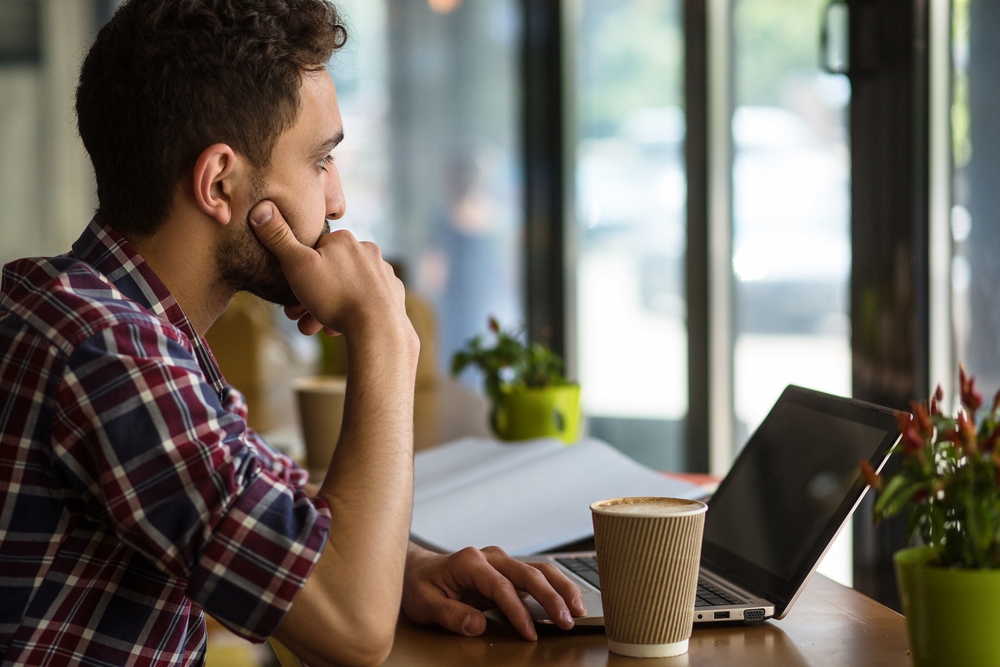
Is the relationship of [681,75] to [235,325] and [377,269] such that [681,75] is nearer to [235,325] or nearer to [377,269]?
[235,325]

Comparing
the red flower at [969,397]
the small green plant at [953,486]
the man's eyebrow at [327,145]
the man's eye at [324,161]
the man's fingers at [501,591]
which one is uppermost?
the man's eyebrow at [327,145]

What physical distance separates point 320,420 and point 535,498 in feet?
1.98

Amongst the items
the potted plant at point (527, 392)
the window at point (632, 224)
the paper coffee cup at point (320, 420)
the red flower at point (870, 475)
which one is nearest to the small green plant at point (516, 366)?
the potted plant at point (527, 392)

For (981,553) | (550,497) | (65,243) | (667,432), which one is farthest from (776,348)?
(65,243)

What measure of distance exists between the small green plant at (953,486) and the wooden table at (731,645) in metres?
0.16

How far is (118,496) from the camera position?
2.48ft

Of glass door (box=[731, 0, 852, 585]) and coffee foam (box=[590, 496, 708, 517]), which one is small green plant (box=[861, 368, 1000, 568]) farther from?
glass door (box=[731, 0, 852, 585])

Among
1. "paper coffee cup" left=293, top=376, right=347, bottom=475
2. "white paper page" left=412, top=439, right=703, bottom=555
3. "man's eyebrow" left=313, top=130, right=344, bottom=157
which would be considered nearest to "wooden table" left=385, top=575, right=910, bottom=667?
"white paper page" left=412, top=439, right=703, bottom=555

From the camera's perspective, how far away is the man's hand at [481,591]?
2.78ft

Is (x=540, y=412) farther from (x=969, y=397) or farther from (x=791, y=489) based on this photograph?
(x=969, y=397)

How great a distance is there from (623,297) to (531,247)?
0.41 meters

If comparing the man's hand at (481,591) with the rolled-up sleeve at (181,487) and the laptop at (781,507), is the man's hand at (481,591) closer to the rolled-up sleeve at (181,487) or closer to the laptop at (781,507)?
the laptop at (781,507)

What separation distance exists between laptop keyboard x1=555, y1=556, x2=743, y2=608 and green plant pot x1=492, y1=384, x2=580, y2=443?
58 centimetres

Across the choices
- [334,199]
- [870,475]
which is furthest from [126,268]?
[870,475]
